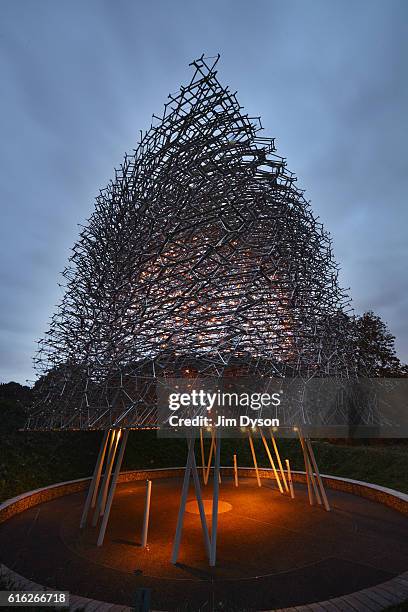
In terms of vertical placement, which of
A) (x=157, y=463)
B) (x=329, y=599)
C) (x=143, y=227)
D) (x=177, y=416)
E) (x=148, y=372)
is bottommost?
(x=329, y=599)

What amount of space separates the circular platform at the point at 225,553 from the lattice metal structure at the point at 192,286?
3061 mm

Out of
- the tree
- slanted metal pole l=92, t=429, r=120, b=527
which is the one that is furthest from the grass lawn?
the tree

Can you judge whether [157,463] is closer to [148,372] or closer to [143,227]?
[148,372]

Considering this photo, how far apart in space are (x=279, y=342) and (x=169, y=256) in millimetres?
3942

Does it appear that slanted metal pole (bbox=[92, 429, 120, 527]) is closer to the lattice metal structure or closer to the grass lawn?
the lattice metal structure

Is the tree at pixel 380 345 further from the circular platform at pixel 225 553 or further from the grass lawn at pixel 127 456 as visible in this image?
the circular platform at pixel 225 553

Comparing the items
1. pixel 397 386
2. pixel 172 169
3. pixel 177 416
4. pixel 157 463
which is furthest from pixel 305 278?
pixel 397 386

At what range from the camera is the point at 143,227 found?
11.7 metres

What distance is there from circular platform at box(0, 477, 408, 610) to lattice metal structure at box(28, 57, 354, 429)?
3061 mm

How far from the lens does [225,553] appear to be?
9.84 metres

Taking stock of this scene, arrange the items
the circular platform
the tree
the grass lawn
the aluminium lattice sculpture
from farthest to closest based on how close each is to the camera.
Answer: the tree, the grass lawn, the aluminium lattice sculpture, the circular platform

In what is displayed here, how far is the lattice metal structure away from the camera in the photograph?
10.4m

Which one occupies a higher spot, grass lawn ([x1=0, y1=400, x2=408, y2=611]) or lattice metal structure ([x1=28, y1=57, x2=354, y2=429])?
lattice metal structure ([x1=28, y1=57, x2=354, y2=429])

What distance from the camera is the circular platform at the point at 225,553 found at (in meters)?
7.91
